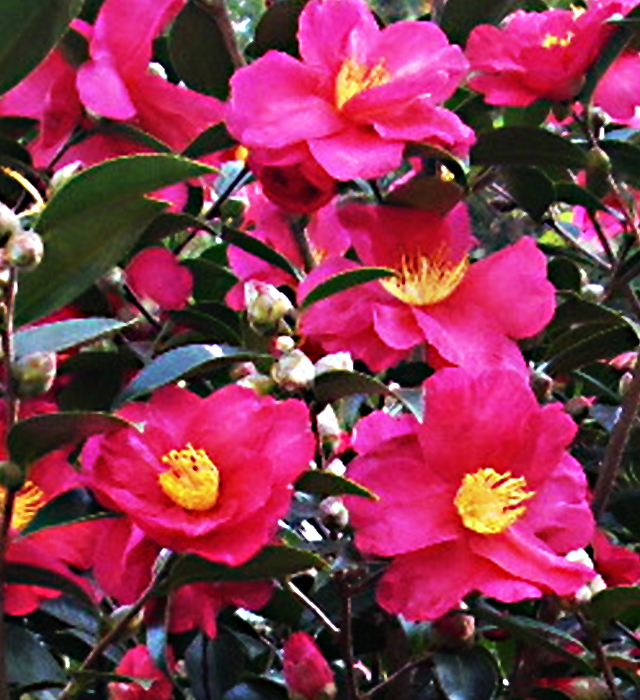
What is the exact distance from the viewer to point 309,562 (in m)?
0.89

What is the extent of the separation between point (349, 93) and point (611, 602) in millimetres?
404

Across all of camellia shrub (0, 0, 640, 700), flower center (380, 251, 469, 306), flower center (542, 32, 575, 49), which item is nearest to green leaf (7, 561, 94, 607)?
camellia shrub (0, 0, 640, 700)

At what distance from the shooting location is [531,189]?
127 centimetres

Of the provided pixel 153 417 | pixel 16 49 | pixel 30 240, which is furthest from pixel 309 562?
pixel 16 49

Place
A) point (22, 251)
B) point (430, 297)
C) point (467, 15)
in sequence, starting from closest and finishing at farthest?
point (22, 251) < point (430, 297) < point (467, 15)

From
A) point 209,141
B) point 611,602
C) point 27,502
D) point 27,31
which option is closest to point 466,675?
point 611,602

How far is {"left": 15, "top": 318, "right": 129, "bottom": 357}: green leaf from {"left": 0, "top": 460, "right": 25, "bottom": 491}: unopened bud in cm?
7

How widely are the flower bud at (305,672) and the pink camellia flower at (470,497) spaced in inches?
2.8

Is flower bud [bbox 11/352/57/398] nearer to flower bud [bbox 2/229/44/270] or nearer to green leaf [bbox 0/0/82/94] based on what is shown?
flower bud [bbox 2/229/44/270]

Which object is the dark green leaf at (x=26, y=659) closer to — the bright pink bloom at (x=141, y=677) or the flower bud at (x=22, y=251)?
the bright pink bloom at (x=141, y=677)

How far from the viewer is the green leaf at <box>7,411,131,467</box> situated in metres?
0.86

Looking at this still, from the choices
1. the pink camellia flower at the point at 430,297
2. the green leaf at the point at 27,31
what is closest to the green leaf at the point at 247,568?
the pink camellia flower at the point at 430,297

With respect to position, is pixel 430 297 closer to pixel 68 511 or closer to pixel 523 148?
pixel 523 148

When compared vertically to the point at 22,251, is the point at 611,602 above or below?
below
